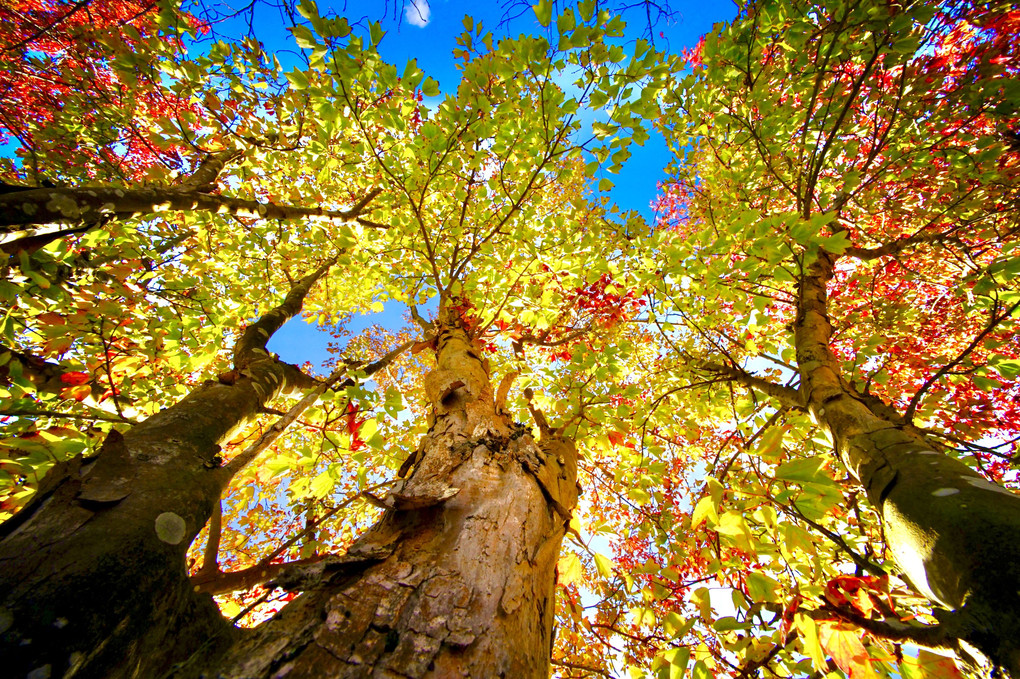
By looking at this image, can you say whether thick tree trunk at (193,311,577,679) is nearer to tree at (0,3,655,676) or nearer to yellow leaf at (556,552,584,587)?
tree at (0,3,655,676)

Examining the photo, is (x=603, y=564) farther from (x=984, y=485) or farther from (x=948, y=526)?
(x=984, y=485)

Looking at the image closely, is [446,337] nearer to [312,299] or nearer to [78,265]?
[78,265]

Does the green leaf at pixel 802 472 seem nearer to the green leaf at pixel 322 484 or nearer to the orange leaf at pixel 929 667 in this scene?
the orange leaf at pixel 929 667

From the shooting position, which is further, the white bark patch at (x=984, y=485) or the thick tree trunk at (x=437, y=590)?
the white bark patch at (x=984, y=485)

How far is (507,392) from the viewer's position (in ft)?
10.6

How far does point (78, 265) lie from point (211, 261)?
219 centimetres

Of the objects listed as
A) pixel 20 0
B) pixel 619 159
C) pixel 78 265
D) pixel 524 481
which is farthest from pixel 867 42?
pixel 20 0

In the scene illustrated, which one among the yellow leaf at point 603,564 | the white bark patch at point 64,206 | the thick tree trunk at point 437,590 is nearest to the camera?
the thick tree trunk at point 437,590

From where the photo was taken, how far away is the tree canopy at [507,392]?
46.0 inches

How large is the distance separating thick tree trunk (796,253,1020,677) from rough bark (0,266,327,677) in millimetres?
2303

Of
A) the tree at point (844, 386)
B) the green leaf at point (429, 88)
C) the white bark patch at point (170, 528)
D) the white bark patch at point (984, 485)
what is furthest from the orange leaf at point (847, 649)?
the green leaf at point (429, 88)

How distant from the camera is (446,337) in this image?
4.20 metres

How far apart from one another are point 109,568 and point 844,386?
4130 millimetres

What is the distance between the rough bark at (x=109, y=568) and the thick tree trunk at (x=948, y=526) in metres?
2.30
